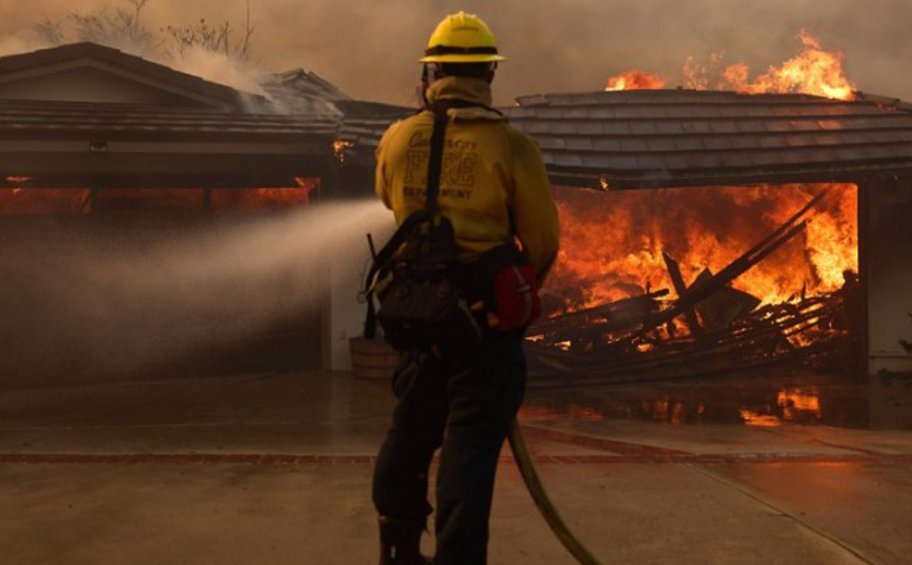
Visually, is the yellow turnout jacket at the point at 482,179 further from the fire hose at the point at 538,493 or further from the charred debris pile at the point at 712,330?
the charred debris pile at the point at 712,330

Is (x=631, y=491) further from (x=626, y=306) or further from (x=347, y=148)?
(x=626, y=306)

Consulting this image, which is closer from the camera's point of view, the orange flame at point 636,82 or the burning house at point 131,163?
the burning house at point 131,163

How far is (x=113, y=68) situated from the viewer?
10.7 m

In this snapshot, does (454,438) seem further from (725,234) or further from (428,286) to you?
(725,234)

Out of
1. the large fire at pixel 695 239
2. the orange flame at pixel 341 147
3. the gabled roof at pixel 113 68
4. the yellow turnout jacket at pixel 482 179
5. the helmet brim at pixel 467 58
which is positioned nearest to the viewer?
the yellow turnout jacket at pixel 482 179

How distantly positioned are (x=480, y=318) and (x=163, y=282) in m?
7.88

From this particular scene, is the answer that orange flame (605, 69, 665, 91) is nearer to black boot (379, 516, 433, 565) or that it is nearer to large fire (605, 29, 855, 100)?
large fire (605, 29, 855, 100)

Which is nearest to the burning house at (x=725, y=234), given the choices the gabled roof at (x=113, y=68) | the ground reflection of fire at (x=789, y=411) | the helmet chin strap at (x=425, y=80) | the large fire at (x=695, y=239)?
the large fire at (x=695, y=239)

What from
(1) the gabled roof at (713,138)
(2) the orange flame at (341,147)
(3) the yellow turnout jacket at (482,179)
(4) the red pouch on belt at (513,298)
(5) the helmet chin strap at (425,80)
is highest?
(1) the gabled roof at (713,138)

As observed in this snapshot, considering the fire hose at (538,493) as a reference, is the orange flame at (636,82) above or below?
above

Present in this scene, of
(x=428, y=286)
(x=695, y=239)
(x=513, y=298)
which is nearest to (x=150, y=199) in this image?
(x=695, y=239)

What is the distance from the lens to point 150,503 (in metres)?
4.57

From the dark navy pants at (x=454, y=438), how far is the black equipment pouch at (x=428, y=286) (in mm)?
117

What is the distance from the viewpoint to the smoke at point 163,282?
9.77 m
